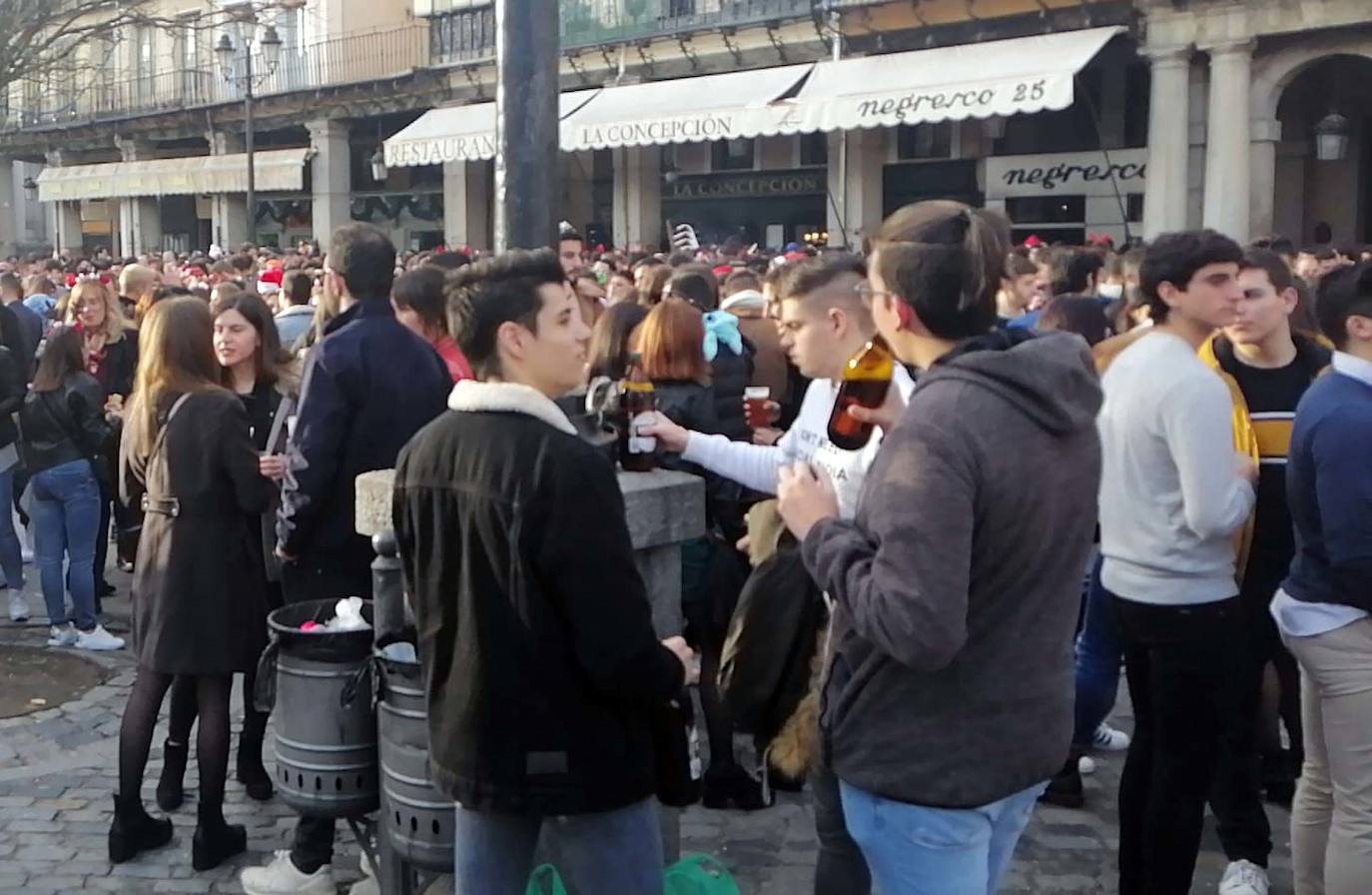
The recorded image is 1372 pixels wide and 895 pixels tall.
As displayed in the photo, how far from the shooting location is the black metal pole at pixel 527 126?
174 inches

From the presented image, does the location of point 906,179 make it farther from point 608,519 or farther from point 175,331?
point 608,519

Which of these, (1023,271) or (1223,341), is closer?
(1223,341)

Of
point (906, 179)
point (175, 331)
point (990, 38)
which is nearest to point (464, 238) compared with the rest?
point (906, 179)

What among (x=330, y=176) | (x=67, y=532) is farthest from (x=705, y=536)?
(x=330, y=176)

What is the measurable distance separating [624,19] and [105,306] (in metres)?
15.3

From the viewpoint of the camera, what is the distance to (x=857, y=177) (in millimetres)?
20359

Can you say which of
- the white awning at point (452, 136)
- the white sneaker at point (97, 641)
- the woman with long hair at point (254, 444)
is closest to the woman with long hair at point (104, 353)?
the white sneaker at point (97, 641)

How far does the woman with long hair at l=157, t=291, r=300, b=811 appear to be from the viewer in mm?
5094

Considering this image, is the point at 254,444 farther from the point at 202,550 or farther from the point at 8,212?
the point at 8,212

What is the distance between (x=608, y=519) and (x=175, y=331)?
9.03ft

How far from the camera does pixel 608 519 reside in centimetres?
281

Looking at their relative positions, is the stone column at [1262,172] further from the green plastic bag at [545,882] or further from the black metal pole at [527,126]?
the green plastic bag at [545,882]

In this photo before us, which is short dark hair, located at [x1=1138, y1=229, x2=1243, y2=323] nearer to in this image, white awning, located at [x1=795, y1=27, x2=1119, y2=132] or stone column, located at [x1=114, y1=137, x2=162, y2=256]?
white awning, located at [x1=795, y1=27, x2=1119, y2=132]

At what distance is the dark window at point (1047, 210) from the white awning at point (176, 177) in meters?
14.9
